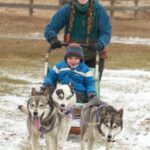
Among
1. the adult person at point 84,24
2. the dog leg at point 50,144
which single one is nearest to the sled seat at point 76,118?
the dog leg at point 50,144

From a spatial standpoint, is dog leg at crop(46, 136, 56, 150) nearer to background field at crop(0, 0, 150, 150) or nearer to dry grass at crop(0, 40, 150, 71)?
background field at crop(0, 0, 150, 150)

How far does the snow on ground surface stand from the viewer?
8.02 metres

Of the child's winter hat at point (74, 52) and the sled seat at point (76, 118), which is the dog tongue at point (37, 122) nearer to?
the sled seat at point (76, 118)

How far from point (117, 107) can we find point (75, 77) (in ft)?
11.2

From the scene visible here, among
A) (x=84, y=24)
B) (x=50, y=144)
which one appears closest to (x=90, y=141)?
(x=50, y=144)

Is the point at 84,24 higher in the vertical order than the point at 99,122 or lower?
higher

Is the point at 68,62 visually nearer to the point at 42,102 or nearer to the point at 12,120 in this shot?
the point at 42,102

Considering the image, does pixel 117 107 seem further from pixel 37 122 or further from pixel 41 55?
pixel 41 55

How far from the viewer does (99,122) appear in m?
6.34

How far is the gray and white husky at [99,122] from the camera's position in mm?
6145

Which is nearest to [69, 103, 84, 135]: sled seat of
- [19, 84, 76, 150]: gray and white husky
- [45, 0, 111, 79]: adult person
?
[19, 84, 76, 150]: gray and white husky

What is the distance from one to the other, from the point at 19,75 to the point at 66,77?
760 centimetres

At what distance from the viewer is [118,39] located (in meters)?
24.8

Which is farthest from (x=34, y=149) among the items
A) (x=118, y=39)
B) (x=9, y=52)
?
(x=118, y=39)
